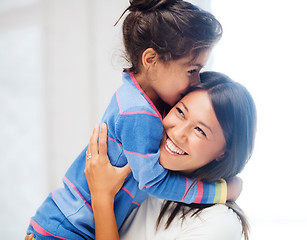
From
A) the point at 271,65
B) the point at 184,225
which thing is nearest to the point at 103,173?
the point at 184,225

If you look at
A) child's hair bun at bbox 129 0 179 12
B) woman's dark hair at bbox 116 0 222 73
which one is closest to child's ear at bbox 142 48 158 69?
woman's dark hair at bbox 116 0 222 73

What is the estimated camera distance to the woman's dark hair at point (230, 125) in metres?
1.00

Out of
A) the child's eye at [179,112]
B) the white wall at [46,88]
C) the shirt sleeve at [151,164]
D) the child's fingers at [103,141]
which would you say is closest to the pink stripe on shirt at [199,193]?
the shirt sleeve at [151,164]

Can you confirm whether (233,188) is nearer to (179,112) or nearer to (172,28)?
(179,112)

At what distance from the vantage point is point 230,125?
1022 millimetres

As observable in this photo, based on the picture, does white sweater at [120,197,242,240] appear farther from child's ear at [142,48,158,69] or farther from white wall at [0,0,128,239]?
white wall at [0,0,128,239]

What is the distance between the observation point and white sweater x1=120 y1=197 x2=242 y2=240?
1034 mm

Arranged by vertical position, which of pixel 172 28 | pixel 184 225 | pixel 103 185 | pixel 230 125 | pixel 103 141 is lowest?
pixel 184 225

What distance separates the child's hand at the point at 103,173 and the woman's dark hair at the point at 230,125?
0.60ft

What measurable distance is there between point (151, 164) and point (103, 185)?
0.21m

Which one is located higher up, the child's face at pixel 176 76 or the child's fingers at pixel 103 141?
the child's face at pixel 176 76

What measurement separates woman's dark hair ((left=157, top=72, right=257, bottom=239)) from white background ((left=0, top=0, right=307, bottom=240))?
1.45 ft

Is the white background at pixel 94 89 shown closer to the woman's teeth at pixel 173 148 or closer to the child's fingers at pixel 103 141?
the child's fingers at pixel 103 141

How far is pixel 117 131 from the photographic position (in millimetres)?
1040
